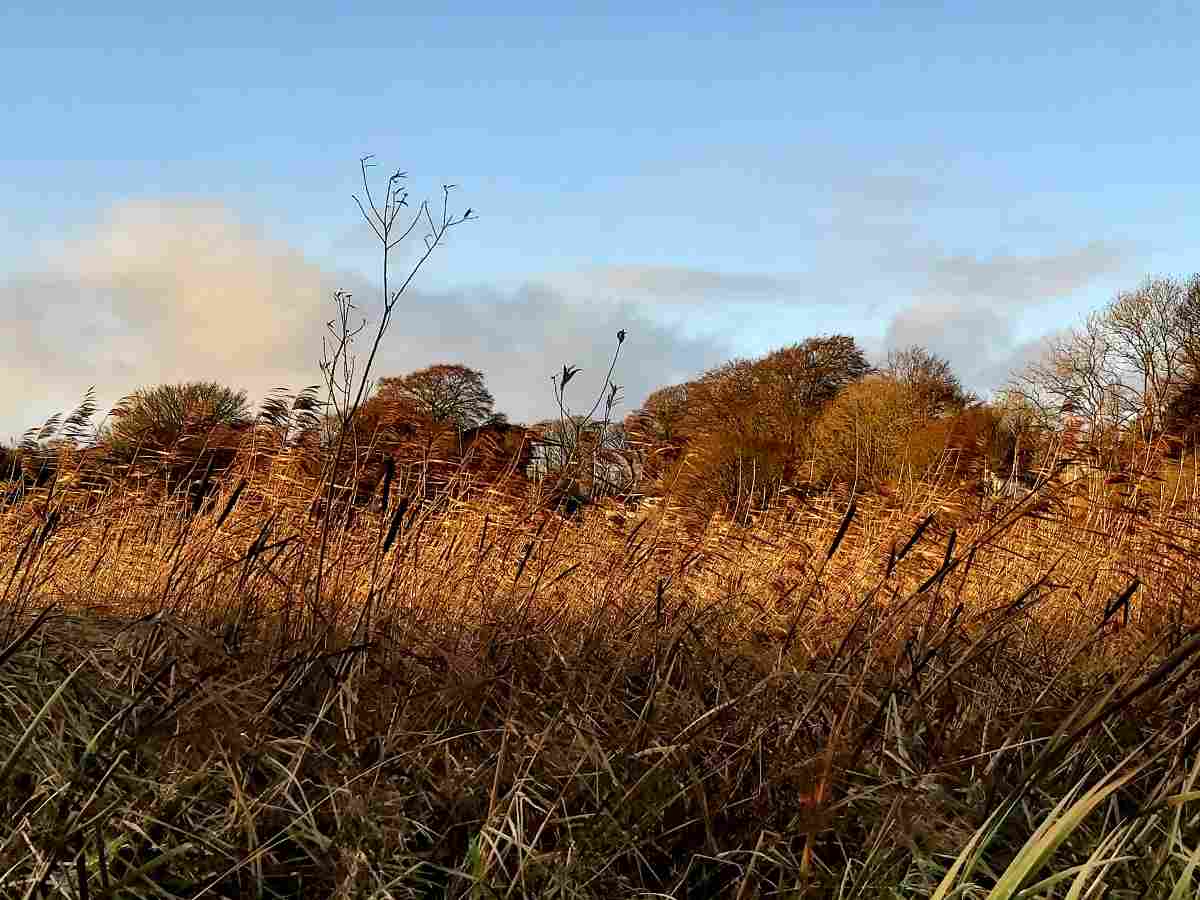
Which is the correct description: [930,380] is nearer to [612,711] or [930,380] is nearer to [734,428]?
[734,428]

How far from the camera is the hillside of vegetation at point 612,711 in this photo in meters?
2.22

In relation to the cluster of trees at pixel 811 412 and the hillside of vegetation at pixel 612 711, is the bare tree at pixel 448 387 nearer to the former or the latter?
the cluster of trees at pixel 811 412

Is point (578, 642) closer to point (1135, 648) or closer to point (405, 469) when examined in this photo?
point (1135, 648)

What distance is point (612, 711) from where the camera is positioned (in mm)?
3123

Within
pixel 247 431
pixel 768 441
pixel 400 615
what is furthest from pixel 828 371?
pixel 400 615

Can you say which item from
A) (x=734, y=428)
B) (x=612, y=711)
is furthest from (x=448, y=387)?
(x=612, y=711)

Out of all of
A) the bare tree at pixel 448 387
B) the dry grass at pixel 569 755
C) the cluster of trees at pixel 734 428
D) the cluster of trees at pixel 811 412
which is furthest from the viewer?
the bare tree at pixel 448 387

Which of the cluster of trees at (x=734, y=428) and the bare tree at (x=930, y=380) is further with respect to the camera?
the bare tree at (x=930, y=380)

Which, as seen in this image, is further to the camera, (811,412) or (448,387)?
(448,387)

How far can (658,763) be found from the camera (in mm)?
2439

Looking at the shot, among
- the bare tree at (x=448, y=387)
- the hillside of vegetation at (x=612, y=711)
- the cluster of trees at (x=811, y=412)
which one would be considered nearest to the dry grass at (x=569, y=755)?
the hillside of vegetation at (x=612, y=711)

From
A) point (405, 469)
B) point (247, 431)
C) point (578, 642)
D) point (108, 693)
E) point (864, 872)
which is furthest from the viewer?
point (247, 431)

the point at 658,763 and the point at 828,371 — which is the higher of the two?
the point at 828,371

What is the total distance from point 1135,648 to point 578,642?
252cm
